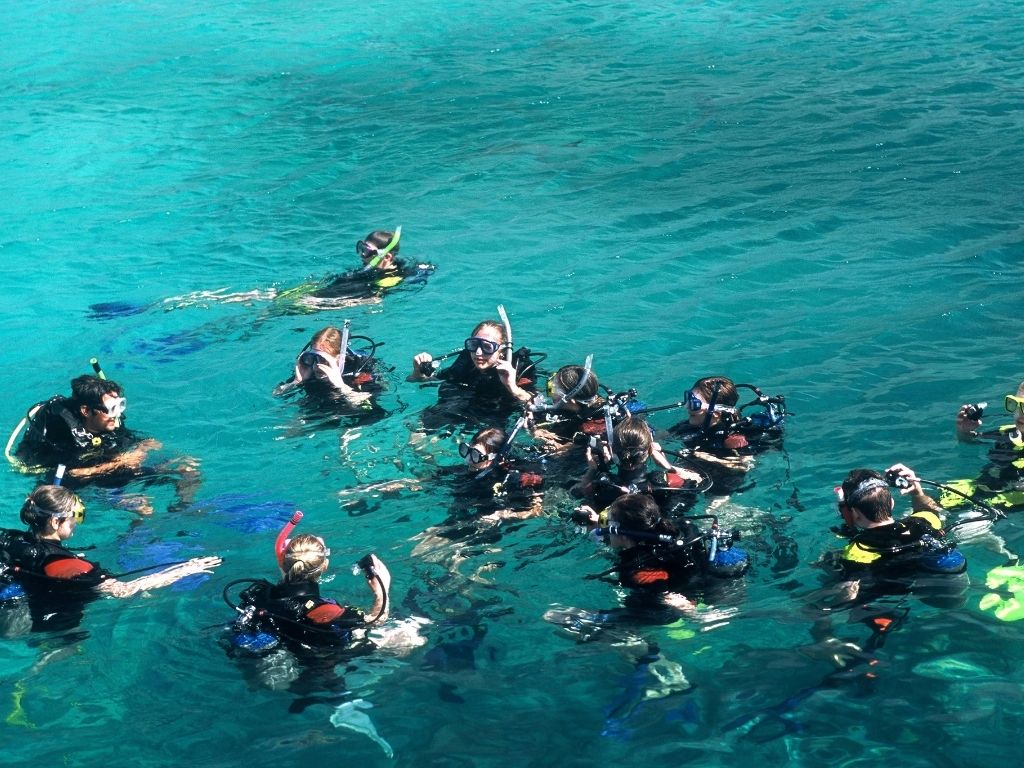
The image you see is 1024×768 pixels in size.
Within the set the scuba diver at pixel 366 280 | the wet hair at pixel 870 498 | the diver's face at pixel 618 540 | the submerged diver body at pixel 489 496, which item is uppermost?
the scuba diver at pixel 366 280

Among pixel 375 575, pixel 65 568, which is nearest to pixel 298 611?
pixel 375 575

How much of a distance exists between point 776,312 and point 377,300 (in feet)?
13.1

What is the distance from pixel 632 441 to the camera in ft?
20.5

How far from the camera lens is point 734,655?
5.42 m

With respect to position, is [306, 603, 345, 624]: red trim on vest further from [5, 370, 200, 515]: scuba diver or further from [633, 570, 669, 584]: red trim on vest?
[5, 370, 200, 515]: scuba diver

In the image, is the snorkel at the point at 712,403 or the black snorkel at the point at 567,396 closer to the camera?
the snorkel at the point at 712,403

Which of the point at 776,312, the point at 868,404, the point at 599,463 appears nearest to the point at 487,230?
the point at 776,312

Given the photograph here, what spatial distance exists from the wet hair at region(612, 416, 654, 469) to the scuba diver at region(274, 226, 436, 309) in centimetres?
498

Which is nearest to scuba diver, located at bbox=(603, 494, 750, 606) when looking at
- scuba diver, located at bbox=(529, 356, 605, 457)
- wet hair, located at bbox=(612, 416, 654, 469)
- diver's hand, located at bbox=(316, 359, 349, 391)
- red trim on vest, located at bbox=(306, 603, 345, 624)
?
wet hair, located at bbox=(612, 416, 654, 469)

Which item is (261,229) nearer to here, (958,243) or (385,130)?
(385,130)

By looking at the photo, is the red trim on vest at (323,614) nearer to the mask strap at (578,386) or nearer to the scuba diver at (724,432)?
the mask strap at (578,386)

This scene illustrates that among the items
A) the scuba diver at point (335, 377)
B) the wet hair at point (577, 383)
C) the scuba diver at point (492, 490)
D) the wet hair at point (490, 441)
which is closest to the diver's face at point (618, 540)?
the scuba diver at point (492, 490)

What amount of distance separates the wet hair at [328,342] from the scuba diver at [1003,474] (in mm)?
4481

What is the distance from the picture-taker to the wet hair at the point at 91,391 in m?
7.36
